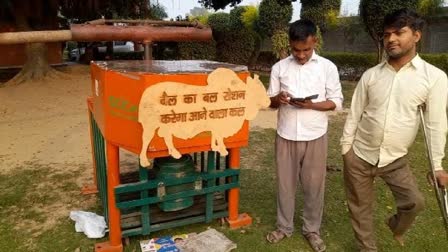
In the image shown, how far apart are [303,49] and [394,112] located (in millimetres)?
669

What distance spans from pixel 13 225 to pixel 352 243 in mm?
2638

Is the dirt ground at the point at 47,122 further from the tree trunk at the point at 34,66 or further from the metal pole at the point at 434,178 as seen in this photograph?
the metal pole at the point at 434,178

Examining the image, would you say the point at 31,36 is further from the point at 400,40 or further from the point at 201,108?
the point at 400,40

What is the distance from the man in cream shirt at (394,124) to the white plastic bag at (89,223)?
1823mm

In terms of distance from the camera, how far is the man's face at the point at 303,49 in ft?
7.70

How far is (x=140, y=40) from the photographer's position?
244 cm

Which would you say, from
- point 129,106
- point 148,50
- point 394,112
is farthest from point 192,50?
point 394,112

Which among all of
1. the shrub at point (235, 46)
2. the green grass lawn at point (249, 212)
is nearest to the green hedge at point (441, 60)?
the shrub at point (235, 46)

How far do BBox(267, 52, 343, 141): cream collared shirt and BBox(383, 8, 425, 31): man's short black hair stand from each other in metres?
0.49

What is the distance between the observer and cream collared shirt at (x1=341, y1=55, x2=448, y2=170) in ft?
6.68

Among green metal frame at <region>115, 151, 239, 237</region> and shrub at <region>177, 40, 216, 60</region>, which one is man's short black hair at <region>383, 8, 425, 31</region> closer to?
green metal frame at <region>115, 151, 239, 237</region>

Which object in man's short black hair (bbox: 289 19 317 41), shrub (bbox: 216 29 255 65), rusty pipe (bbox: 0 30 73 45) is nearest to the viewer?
rusty pipe (bbox: 0 30 73 45)

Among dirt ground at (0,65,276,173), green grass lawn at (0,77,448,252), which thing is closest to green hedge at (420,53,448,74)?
Result: dirt ground at (0,65,276,173)

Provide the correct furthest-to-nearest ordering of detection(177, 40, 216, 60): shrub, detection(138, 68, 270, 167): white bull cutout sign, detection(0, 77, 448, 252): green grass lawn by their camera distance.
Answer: detection(177, 40, 216, 60): shrub
detection(0, 77, 448, 252): green grass lawn
detection(138, 68, 270, 167): white bull cutout sign
